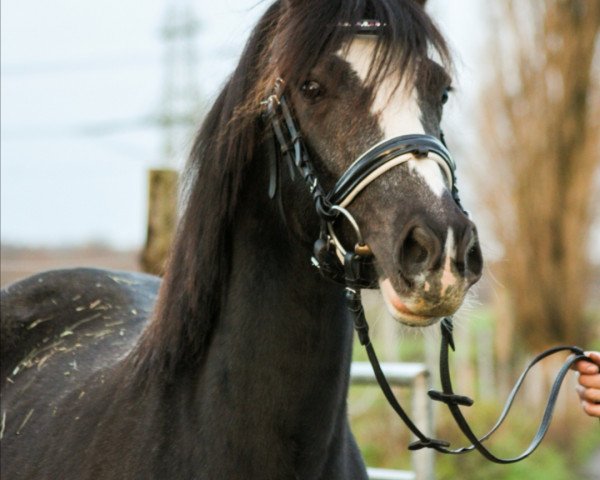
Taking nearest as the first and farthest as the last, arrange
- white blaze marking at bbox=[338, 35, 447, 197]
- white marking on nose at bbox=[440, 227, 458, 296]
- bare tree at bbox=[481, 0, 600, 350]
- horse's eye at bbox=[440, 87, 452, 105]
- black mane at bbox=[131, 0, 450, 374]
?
white marking on nose at bbox=[440, 227, 458, 296], white blaze marking at bbox=[338, 35, 447, 197], black mane at bbox=[131, 0, 450, 374], horse's eye at bbox=[440, 87, 452, 105], bare tree at bbox=[481, 0, 600, 350]

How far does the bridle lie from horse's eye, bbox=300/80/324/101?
79 millimetres

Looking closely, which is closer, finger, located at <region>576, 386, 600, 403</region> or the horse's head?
the horse's head

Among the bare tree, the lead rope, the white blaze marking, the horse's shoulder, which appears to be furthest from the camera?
the bare tree

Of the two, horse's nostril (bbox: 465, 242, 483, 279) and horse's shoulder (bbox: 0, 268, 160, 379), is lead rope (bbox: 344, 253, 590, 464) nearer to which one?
horse's nostril (bbox: 465, 242, 483, 279)

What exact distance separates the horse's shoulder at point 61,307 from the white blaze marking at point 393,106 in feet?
5.68

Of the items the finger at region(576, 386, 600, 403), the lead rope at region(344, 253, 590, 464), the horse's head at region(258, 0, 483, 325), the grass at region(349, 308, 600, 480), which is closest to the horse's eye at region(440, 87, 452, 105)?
the horse's head at region(258, 0, 483, 325)

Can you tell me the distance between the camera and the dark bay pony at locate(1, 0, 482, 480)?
226cm

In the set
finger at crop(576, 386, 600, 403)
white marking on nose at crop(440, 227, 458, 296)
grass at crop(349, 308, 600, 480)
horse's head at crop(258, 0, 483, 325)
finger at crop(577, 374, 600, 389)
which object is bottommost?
grass at crop(349, 308, 600, 480)

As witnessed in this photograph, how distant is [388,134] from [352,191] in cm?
17

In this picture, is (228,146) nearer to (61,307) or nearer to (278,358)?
(278,358)

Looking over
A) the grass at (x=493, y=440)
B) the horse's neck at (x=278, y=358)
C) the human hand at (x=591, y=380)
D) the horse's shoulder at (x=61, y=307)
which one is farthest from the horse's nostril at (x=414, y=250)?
the grass at (x=493, y=440)

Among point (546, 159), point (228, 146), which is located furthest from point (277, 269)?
point (546, 159)

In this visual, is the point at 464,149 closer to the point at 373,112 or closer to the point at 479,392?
the point at 479,392

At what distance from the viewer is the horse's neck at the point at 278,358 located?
2510mm
